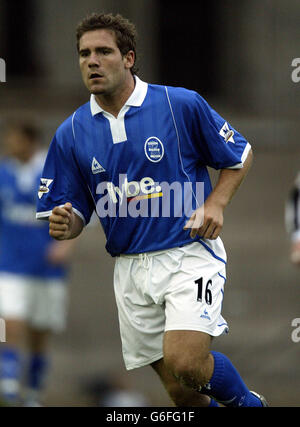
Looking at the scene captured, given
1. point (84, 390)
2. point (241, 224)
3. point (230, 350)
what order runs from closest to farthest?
point (84, 390)
point (230, 350)
point (241, 224)

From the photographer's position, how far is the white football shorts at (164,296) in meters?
5.40

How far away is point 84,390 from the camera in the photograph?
10766mm

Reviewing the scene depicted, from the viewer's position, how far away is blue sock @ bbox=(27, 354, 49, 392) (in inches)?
374

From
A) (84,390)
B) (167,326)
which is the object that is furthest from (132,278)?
(84,390)

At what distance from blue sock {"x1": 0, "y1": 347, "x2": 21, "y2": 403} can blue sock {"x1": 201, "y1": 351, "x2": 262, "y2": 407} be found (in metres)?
3.75

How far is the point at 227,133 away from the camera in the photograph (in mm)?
5668

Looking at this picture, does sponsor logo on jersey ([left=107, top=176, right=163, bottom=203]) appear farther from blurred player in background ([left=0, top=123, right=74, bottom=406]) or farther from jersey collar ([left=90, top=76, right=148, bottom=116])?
blurred player in background ([left=0, top=123, right=74, bottom=406])

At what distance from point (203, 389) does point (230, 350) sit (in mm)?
6276

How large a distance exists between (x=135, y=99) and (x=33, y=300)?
14.5ft

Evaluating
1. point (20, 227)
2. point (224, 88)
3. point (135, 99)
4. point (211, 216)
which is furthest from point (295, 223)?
point (224, 88)

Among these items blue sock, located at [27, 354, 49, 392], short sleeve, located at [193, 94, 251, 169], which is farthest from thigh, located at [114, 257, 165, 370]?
blue sock, located at [27, 354, 49, 392]

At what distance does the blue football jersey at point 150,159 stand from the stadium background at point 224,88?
691cm

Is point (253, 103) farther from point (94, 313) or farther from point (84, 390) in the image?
point (84, 390)

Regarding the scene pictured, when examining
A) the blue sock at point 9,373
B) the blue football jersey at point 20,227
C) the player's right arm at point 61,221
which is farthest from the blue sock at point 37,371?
the player's right arm at point 61,221
